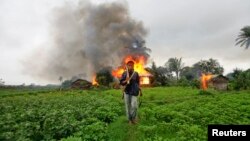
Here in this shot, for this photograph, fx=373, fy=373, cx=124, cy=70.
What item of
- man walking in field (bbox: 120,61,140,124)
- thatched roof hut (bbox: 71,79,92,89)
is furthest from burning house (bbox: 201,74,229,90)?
man walking in field (bbox: 120,61,140,124)

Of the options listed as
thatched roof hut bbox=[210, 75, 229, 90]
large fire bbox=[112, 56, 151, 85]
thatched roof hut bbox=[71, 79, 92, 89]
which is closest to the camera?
large fire bbox=[112, 56, 151, 85]

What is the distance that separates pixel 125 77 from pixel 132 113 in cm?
153

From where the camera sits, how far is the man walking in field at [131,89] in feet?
50.8

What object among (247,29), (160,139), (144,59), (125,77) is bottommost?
(160,139)

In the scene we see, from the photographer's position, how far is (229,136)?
8.70 meters

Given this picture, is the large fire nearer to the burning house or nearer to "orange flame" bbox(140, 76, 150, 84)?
"orange flame" bbox(140, 76, 150, 84)

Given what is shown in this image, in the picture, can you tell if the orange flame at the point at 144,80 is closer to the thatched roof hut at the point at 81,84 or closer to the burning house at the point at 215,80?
the thatched roof hut at the point at 81,84

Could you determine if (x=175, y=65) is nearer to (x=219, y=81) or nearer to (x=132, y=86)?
(x=219, y=81)

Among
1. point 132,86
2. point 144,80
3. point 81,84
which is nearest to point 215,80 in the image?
point 144,80

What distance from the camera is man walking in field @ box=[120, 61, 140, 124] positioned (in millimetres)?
15477

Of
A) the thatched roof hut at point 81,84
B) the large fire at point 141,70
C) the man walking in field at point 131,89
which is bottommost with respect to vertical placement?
the man walking in field at point 131,89

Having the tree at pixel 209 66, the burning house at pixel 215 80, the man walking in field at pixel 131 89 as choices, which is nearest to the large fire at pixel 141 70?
the burning house at pixel 215 80

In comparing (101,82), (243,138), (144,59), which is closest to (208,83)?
(144,59)

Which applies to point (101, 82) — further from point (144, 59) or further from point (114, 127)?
point (114, 127)
